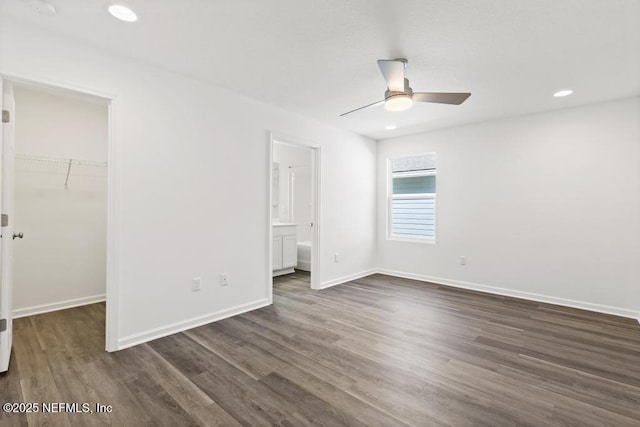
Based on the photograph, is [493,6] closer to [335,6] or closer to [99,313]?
[335,6]

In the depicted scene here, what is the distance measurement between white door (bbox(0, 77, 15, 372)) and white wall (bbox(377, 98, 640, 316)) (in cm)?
490

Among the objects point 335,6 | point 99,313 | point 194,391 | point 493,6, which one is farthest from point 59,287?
point 493,6

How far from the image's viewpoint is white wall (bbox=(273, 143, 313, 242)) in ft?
20.9

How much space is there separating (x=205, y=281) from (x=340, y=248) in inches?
91.2

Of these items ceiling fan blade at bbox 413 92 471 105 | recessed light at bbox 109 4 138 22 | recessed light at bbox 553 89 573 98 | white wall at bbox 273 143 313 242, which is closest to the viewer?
recessed light at bbox 109 4 138 22

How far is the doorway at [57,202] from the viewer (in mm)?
3369

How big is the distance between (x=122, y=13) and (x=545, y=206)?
4.85m

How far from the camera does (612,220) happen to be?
3.56 m

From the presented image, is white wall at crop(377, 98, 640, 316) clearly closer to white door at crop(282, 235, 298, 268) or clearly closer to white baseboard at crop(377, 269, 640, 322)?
white baseboard at crop(377, 269, 640, 322)

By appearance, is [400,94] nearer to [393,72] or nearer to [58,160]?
[393,72]

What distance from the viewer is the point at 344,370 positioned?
225cm

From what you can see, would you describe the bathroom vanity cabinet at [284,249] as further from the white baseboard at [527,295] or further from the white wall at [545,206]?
the white wall at [545,206]

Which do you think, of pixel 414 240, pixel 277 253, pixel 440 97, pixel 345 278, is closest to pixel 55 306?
pixel 277 253

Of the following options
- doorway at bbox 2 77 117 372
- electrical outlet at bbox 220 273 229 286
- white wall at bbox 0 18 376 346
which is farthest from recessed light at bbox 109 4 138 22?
electrical outlet at bbox 220 273 229 286
